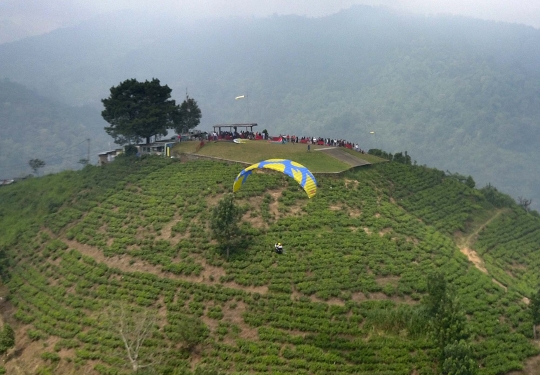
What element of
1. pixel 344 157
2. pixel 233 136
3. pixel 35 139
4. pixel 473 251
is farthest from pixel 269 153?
pixel 35 139

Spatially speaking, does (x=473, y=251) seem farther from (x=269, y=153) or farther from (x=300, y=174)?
(x=269, y=153)

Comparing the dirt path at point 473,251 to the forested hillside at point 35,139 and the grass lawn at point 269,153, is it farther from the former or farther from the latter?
the forested hillside at point 35,139

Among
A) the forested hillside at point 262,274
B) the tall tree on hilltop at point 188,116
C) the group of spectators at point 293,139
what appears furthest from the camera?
the tall tree on hilltop at point 188,116

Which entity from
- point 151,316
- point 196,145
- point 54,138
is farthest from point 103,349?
point 54,138

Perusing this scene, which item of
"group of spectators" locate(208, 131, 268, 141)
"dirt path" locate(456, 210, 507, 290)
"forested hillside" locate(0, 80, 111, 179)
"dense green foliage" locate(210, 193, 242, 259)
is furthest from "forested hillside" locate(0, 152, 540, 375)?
"forested hillside" locate(0, 80, 111, 179)

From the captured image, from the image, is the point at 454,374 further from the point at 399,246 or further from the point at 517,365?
the point at 399,246

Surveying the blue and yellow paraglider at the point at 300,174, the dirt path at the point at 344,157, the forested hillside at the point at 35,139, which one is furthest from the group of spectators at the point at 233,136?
the forested hillside at the point at 35,139
